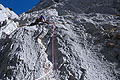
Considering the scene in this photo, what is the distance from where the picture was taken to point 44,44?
8.83 m

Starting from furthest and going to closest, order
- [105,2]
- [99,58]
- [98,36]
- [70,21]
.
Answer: [105,2] < [70,21] < [98,36] < [99,58]

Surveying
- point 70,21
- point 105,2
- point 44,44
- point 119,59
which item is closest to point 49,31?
point 44,44

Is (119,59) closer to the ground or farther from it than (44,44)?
closer to the ground

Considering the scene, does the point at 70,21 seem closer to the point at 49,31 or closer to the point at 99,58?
the point at 49,31

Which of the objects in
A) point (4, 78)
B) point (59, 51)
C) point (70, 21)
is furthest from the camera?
point (70, 21)

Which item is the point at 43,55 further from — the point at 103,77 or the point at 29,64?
the point at 103,77

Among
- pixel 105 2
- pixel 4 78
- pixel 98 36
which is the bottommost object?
pixel 4 78

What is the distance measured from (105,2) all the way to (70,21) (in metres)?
5.47

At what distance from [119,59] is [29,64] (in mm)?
4921

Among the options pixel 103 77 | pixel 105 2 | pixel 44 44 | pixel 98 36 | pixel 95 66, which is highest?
pixel 105 2

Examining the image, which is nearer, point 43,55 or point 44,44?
point 43,55

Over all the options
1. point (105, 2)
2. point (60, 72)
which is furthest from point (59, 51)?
point (105, 2)

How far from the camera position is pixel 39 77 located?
21.1 feet

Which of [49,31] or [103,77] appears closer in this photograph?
[103,77]
